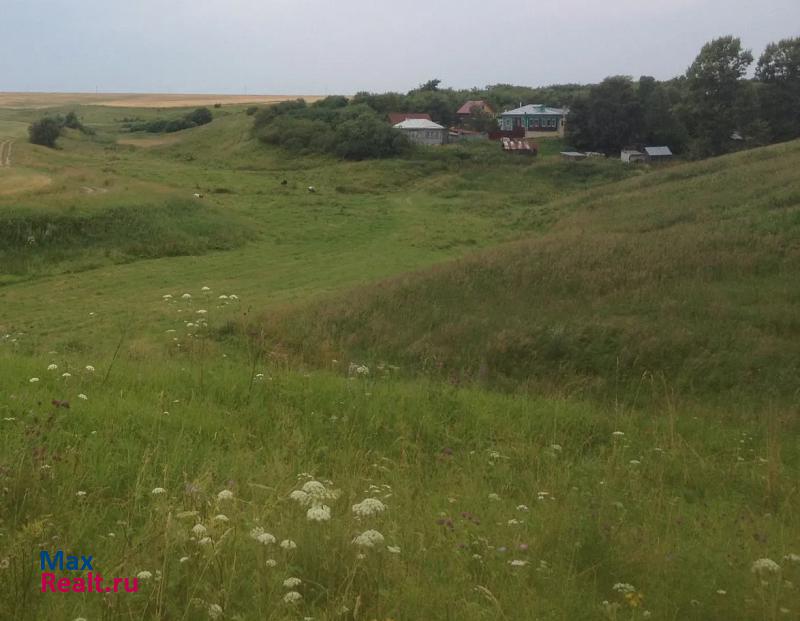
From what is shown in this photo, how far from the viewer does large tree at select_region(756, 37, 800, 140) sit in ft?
197

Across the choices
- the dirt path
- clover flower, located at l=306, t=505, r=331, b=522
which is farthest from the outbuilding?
clover flower, located at l=306, t=505, r=331, b=522

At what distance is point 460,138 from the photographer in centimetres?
7600

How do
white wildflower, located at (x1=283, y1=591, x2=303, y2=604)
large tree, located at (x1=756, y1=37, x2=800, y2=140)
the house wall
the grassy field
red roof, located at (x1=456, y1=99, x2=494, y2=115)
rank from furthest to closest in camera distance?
red roof, located at (x1=456, y1=99, x2=494, y2=115) → the house wall → large tree, located at (x1=756, y1=37, x2=800, y2=140) → the grassy field → white wildflower, located at (x1=283, y1=591, x2=303, y2=604)

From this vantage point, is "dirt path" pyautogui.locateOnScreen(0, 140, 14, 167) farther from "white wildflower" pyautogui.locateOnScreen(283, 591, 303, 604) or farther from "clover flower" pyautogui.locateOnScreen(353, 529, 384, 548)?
"white wildflower" pyautogui.locateOnScreen(283, 591, 303, 604)

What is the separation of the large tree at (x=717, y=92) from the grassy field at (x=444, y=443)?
138 feet

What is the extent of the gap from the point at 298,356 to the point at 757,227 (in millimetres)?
10339

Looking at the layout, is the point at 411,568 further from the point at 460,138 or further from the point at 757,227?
the point at 460,138

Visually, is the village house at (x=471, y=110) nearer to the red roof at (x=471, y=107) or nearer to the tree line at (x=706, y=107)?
the red roof at (x=471, y=107)

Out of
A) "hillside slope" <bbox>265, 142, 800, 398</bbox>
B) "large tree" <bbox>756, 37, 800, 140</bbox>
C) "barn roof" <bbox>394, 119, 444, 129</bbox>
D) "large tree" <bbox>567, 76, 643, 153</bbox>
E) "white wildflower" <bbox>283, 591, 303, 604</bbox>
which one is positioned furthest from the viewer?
"barn roof" <bbox>394, 119, 444, 129</bbox>

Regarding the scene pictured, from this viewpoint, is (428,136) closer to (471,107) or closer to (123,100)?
(471,107)

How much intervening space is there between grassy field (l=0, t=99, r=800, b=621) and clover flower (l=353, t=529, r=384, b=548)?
0.02 meters

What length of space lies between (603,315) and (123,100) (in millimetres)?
125833

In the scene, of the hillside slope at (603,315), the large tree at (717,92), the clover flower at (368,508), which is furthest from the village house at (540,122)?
the clover flower at (368,508)

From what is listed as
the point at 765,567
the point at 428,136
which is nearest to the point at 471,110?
the point at 428,136
